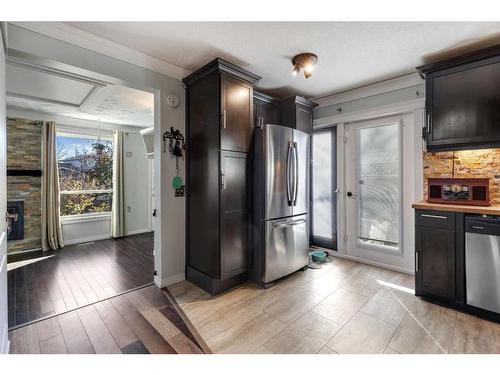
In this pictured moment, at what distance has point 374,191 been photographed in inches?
133

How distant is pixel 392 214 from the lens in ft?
10.6

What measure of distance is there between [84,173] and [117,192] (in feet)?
2.41

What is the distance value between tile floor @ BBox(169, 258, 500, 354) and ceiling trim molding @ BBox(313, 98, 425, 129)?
85.4 inches

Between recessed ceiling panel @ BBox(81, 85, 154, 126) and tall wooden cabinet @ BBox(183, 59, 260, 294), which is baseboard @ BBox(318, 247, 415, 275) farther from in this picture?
recessed ceiling panel @ BBox(81, 85, 154, 126)

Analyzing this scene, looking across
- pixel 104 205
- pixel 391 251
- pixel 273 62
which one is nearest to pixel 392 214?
pixel 391 251

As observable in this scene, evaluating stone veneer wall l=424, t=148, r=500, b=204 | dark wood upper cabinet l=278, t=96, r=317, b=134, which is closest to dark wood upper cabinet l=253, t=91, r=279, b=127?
dark wood upper cabinet l=278, t=96, r=317, b=134

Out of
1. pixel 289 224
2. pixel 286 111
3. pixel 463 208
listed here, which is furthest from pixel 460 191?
pixel 286 111

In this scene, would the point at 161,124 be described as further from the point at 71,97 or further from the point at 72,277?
the point at 72,277

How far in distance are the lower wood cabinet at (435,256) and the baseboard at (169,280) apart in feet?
8.66

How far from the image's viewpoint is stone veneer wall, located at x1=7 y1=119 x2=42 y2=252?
3.92 meters

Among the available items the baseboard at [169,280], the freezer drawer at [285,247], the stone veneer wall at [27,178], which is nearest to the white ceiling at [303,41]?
the freezer drawer at [285,247]

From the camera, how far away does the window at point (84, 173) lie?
4559 mm
